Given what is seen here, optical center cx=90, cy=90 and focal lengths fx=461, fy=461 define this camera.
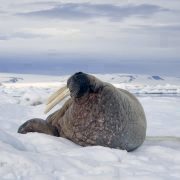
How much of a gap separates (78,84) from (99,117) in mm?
518

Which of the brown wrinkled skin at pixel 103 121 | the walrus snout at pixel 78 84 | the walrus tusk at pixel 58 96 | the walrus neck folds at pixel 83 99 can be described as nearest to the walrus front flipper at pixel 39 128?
the walrus tusk at pixel 58 96

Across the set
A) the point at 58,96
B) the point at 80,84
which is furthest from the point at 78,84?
the point at 58,96

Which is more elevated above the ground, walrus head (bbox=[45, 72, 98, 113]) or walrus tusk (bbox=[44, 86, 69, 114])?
walrus head (bbox=[45, 72, 98, 113])

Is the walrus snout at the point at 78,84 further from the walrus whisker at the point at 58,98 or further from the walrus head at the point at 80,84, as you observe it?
the walrus whisker at the point at 58,98

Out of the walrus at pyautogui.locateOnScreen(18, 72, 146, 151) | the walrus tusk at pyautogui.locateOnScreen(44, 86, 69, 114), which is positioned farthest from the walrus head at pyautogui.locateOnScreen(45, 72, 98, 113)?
the walrus tusk at pyautogui.locateOnScreen(44, 86, 69, 114)

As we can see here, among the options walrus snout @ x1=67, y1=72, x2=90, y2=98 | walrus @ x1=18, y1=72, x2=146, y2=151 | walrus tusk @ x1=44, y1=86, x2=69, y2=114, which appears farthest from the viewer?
walrus tusk @ x1=44, y1=86, x2=69, y2=114

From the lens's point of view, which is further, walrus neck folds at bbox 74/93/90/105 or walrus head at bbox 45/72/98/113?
walrus neck folds at bbox 74/93/90/105

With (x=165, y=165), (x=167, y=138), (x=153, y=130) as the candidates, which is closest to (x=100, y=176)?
(x=165, y=165)

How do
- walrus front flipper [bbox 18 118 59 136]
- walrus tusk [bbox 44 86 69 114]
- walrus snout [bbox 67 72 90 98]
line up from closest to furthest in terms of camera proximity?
walrus snout [bbox 67 72 90 98] < walrus front flipper [bbox 18 118 59 136] < walrus tusk [bbox 44 86 69 114]

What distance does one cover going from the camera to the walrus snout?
5.84 meters

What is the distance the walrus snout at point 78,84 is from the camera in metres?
5.84

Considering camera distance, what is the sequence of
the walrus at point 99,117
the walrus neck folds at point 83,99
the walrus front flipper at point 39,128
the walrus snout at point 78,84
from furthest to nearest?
1. the walrus front flipper at point 39,128
2. the walrus neck folds at point 83,99
3. the walrus at point 99,117
4. the walrus snout at point 78,84

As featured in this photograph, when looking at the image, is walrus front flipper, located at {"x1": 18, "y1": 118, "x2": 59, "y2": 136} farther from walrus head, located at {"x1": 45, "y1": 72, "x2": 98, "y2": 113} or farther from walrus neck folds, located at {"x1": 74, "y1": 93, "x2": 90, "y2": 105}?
walrus head, located at {"x1": 45, "y1": 72, "x2": 98, "y2": 113}

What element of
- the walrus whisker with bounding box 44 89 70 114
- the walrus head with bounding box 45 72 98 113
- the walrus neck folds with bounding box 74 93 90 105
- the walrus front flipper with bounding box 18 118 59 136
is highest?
the walrus head with bounding box 45 72 98 113
